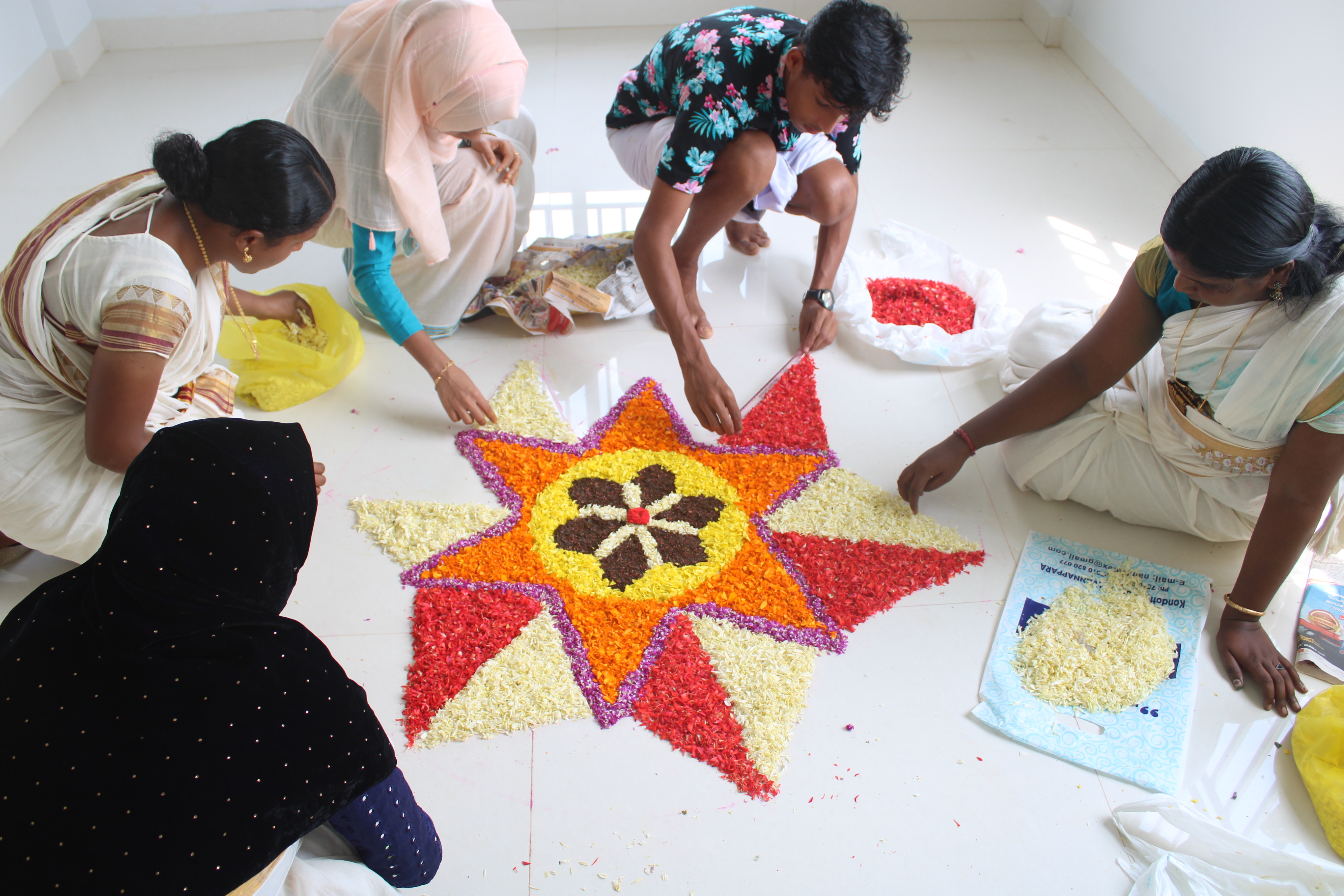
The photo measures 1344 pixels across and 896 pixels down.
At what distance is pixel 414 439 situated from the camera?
2182 millimetres

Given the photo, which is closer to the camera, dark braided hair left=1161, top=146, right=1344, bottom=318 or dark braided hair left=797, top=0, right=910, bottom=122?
dark braided hair left=1161, top=146, right=1344, bottom=318

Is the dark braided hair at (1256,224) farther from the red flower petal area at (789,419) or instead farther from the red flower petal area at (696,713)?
the red flower petal area at (696,713)

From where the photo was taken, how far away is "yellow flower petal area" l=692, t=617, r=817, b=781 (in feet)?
5.24

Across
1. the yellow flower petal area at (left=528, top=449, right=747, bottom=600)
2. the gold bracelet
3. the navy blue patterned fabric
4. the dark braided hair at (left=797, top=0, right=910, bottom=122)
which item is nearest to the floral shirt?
the dark braided hair at (left=797, top=0, right=910, bottom=122)

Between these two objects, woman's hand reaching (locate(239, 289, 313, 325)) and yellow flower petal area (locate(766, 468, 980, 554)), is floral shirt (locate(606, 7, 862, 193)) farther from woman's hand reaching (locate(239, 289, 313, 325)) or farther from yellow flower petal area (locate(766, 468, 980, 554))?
woman's hand reaching (locate(239, 289, 313, 325))

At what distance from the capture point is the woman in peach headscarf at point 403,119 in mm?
1911

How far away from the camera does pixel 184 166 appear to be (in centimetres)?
146

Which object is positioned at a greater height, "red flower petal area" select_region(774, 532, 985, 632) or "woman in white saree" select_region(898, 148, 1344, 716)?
"woman in white saree" select_region(898, 148, 1344, 716)

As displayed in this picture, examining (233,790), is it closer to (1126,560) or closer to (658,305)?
(658,305)

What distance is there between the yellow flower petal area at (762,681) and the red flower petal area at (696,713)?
1 centimetres

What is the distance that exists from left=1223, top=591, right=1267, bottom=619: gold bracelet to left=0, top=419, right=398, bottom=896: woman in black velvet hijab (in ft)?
5.30

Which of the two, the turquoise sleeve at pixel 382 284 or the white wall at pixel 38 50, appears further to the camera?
the white wall at pixel 38 50

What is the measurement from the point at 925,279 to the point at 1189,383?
3.51ft

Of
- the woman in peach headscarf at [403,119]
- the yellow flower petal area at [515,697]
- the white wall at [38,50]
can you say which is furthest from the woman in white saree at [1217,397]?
the white wall at [38,50]
